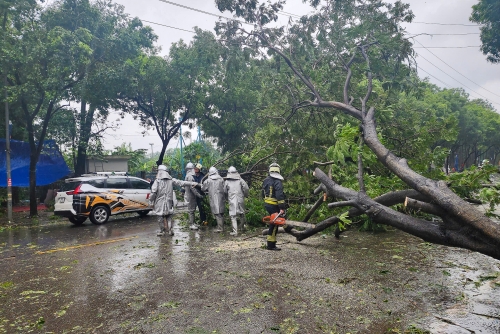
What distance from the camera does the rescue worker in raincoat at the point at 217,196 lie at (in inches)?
376

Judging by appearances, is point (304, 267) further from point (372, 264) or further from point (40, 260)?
point (40, 260)

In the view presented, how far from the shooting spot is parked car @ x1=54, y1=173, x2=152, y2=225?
37.2 feet

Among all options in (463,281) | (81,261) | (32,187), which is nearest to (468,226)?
(463,281)

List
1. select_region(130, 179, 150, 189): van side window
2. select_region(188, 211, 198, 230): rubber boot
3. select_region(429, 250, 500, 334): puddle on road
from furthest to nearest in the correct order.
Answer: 1. select_region(130, 179, 150, 189): van side window
2. select_region(188, 211, 198, 230): rubber boot
3. select_region(429, 250, 500, 334): puddle on road

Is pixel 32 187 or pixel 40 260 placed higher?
pixel 32 187

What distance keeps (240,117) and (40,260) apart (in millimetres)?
14375

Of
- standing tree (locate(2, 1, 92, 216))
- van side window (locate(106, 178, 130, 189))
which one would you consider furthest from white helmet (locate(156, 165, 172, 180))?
standing tree (locate(2, 1, 92, 216))

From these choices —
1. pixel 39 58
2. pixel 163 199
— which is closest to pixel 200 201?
pixel 163 199

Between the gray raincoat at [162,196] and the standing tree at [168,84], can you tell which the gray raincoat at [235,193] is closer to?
the gray raincoat at [162,196]

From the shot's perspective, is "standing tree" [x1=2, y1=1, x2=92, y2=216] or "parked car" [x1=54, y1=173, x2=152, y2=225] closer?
"parked car" [x1=54, y1=173, x2=152, y2=225]

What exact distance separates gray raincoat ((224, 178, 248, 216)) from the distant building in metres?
14.5

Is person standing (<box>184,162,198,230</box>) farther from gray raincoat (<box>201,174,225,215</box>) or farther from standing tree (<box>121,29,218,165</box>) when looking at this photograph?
standing tree (<box>121,29,218,165</box>)

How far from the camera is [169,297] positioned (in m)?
4.61

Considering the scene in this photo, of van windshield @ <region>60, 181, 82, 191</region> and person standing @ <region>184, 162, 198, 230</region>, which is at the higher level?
van windshield @ <region>60, 181, 82, 191</region>
